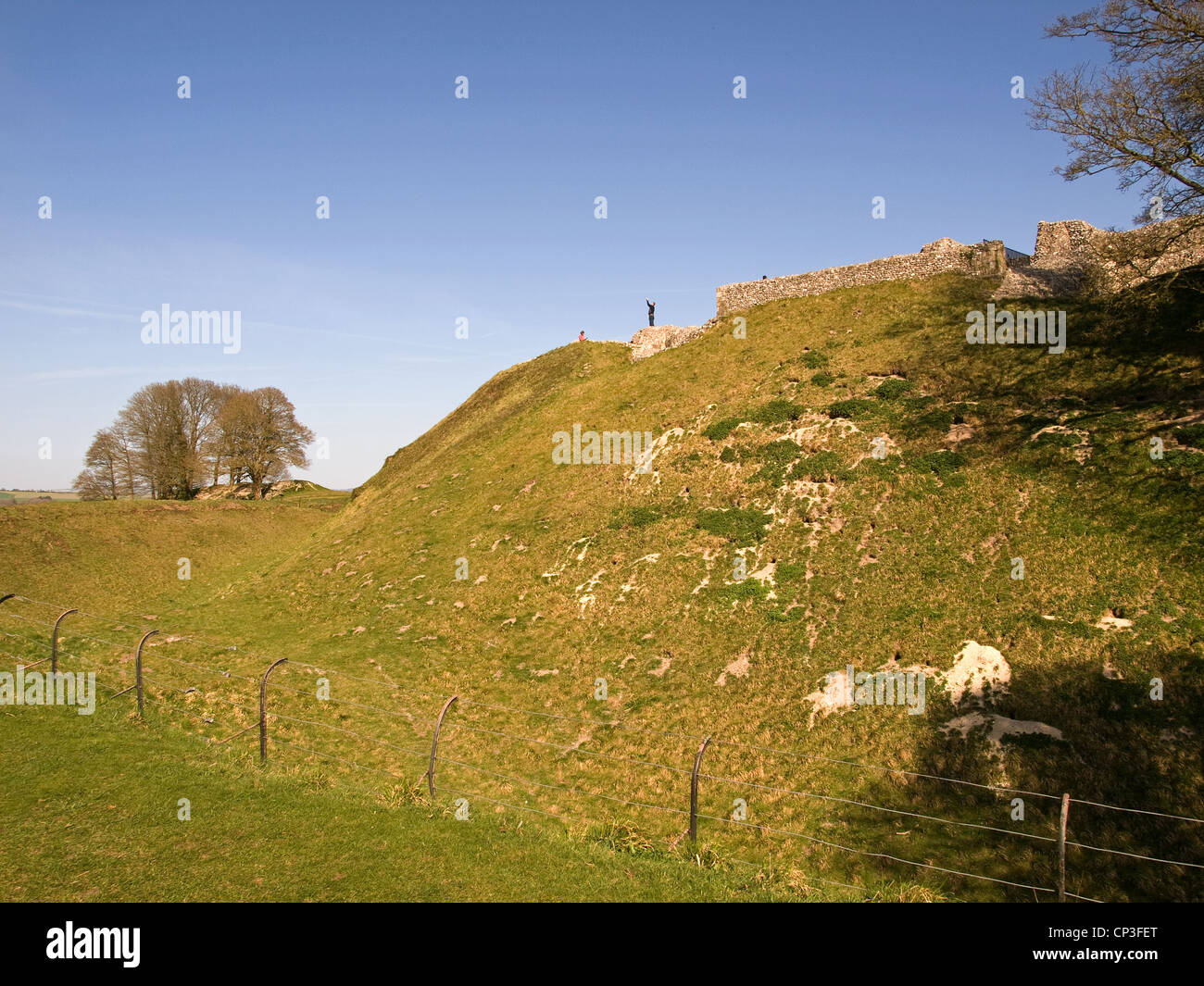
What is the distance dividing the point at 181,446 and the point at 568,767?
256ft

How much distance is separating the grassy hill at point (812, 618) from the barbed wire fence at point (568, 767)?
13 centimetres

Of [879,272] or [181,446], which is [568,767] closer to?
[879,272]

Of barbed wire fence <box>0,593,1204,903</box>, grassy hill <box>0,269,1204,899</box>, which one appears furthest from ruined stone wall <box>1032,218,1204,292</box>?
barbed wire fence <box>0,593,1204,903</box>

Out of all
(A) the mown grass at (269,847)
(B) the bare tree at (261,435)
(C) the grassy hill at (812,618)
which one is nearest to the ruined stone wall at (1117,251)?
(C) the grassy hill at (812,618)

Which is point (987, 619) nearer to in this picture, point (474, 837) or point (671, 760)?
point (671, 760)

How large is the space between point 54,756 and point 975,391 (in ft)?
110

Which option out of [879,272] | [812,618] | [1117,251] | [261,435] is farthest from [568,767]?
[261,435]

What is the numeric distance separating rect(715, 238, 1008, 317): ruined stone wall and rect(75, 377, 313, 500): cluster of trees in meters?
61.8

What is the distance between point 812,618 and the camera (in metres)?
22.4

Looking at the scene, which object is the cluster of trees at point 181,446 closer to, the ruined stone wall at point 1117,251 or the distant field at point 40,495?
the distant field at point 40,495

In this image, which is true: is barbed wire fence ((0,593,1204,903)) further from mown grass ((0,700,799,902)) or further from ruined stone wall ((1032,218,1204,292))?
ruined stone wall ((1032,218,1204,292))

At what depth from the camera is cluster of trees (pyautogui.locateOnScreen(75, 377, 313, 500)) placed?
254 feet
